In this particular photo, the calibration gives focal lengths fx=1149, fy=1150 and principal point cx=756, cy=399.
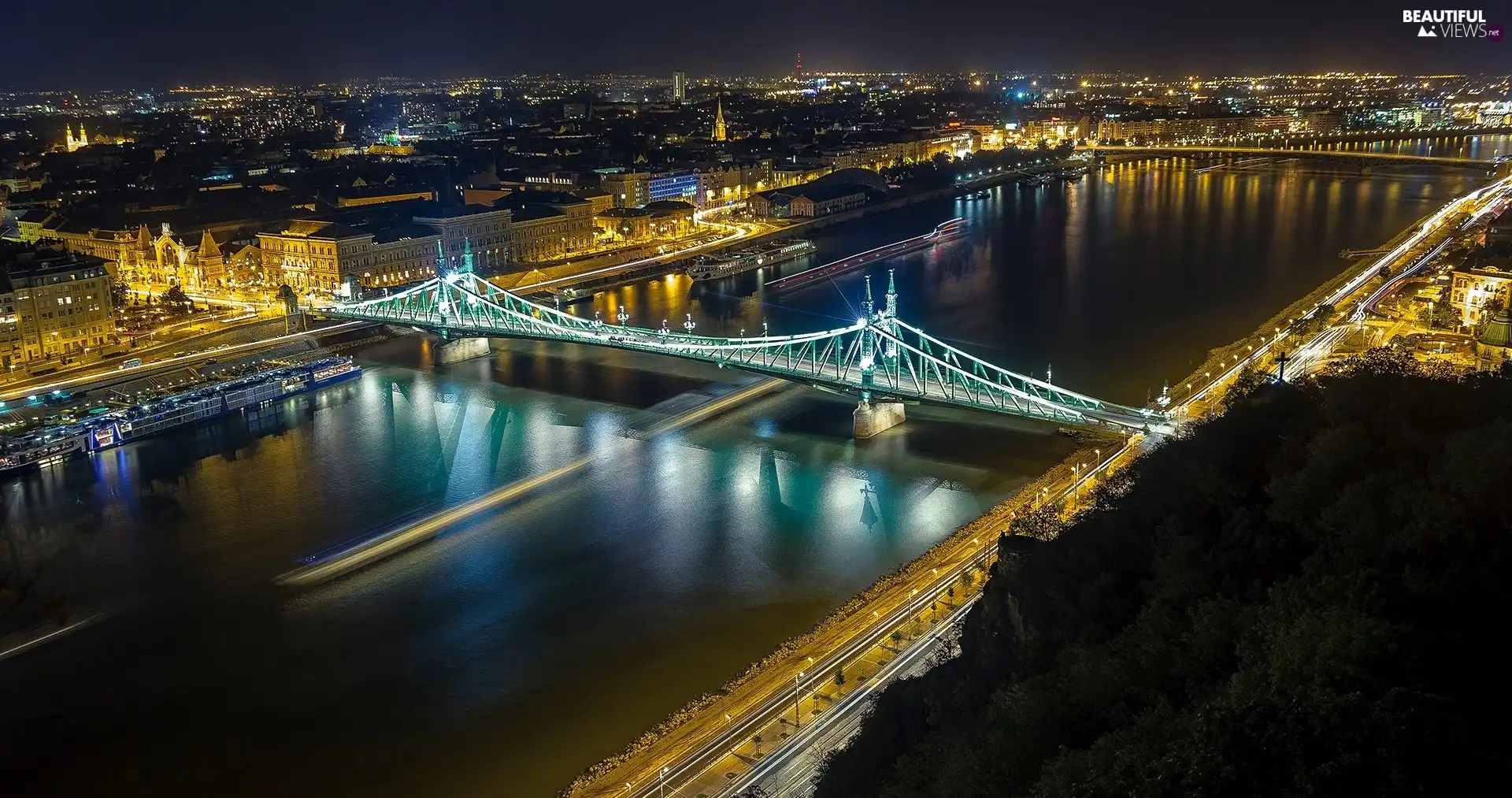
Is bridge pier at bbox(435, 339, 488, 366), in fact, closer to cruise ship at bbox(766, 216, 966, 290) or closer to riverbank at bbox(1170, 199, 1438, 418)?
cruise ship at bbox(766, 216, 966, 290)

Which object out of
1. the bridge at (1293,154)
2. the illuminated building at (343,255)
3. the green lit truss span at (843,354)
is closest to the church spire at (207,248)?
the illuminated building at (343,255)

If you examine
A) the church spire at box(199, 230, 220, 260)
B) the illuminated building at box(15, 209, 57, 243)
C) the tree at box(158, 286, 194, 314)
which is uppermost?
the illuminated building at box(15, 209, 57, 243)

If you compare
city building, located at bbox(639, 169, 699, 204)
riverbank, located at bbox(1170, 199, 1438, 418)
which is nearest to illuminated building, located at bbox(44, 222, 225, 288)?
city building, located at bbox(639, 169, 699, 204)

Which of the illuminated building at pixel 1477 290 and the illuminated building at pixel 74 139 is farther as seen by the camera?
the illuminated building at pixel 74 139

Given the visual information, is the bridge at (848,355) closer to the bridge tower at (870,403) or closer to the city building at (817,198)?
the bridge tower at (870,403)

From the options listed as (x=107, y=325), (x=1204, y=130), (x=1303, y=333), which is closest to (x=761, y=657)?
(x=1303, y=333)

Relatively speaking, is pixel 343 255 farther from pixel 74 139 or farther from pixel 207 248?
pixel 74 139

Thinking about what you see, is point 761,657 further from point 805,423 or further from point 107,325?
point 107,325
